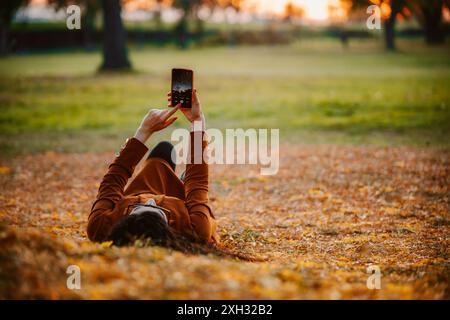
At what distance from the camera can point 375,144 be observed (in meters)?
12.7

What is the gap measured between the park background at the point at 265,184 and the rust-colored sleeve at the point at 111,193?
31 centimetres

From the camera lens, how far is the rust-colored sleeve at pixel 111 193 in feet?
14.9

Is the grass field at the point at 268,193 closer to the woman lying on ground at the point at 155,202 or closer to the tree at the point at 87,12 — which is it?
the woman lying on ground at the point at 155,202

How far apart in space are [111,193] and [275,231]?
105 inches

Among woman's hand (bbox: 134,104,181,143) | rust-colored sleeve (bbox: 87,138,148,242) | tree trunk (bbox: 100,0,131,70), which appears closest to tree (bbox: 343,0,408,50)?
tree trunk (bbox: 100,0,131,70)

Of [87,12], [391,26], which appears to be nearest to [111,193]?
[391,26]

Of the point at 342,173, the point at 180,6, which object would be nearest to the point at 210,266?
the point at 342,173

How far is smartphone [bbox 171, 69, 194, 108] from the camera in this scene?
510 centimetres

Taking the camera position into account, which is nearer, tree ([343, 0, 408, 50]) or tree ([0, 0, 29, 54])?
tree ([0, 0, 29, 54])

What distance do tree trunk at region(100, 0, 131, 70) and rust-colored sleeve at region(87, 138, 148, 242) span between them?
2579 cm

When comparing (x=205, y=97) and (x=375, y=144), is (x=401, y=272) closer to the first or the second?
(x=375, y=144)

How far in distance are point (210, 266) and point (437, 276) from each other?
2.05 m

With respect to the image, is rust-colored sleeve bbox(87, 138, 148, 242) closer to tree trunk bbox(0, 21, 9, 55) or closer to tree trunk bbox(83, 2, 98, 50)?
tree trunk bbox(0, 21, 9, 55)

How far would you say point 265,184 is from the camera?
934 cm
